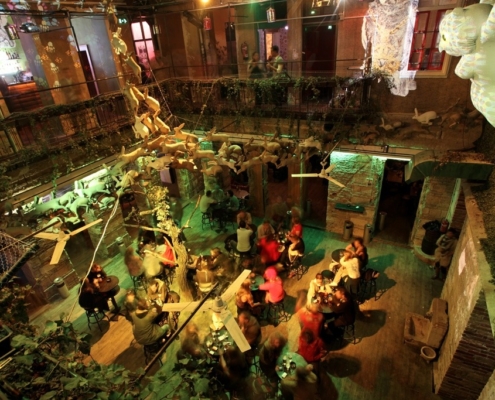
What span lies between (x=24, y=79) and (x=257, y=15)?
28.1 ft

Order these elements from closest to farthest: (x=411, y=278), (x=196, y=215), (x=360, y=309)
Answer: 1. (x=360, y=309)
2. (x=411, y=278)
3. (x=196, y=215)

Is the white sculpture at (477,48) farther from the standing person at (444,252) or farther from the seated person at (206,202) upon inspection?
the seated person at (206,202)

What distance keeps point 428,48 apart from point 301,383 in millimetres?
8289

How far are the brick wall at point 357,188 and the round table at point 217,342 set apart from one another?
230 inches

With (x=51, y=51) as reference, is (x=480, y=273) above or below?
below

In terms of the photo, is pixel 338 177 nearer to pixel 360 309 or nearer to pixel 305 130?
pixel 305 130

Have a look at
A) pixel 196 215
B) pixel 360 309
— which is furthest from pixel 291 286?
pixel 196 215

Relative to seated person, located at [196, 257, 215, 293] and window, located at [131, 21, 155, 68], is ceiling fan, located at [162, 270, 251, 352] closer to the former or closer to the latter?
seated person, located at [196, 257, 215, 293]

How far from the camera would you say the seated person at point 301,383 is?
5168mm

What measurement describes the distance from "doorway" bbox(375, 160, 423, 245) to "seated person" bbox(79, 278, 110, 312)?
8.41 meters

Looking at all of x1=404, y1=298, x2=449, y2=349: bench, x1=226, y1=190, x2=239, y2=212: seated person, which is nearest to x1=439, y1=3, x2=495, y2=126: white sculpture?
x1=404, y1=298, x2=449, y2=349: bench

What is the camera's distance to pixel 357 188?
9781mm

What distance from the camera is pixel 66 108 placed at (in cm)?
830

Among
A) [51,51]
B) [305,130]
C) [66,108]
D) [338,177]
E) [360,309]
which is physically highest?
[51,51]
